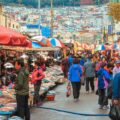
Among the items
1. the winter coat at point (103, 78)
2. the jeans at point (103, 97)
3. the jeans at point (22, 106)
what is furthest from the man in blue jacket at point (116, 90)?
the jeans at point (103, 97)

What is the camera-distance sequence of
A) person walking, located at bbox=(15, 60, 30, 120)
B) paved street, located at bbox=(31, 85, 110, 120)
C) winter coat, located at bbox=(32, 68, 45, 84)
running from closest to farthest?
person walking, located at bbox=(15, 60, 30, 120) → paved street, located at bbox=(31, 85, 110, 120) → winter coat, located at bbox=(32, 68, 45, 84)

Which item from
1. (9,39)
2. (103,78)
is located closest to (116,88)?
(9,39)

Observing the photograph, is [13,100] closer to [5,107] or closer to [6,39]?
[5,107]

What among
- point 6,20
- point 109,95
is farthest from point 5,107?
point 6,20

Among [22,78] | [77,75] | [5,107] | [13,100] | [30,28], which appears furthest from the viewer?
[30,28]

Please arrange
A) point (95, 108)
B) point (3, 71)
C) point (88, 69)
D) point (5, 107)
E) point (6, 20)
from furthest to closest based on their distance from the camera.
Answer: point (6, 20), point (3, 71), point (88, 69), point (95, 108), point (5, 107)

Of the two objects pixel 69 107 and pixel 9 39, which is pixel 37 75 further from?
pixel 9 39

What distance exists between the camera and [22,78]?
11703 mm

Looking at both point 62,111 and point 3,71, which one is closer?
point 62,111

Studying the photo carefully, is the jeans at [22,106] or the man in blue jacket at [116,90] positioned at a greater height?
the man in blue jacket at [116,90]

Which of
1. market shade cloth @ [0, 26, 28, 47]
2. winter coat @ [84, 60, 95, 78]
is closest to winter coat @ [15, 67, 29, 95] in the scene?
market shade cloth @ [0, 26, 28, 47]

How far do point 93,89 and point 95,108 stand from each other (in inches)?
242

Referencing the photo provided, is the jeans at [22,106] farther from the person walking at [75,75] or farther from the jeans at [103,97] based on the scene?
the person walking at [75,75]

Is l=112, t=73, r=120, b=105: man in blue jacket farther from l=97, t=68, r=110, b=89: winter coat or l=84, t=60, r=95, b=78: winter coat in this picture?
l=84, t=60, r=95, b=78: winter coat
